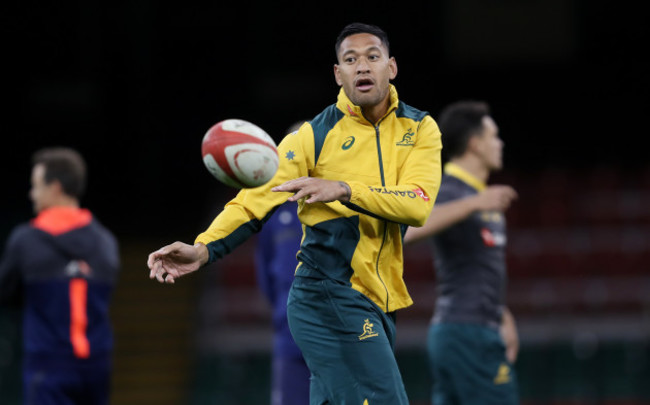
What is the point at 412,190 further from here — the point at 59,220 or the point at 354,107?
the point at 59,220

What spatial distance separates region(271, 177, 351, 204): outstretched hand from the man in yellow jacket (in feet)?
0.46

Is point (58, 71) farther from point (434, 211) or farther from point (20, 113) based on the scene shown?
point (434, 211)

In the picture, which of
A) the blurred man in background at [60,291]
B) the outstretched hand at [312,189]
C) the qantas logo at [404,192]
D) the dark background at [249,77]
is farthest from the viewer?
the dark background at [249,77]

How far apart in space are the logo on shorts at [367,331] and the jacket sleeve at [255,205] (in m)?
0.53

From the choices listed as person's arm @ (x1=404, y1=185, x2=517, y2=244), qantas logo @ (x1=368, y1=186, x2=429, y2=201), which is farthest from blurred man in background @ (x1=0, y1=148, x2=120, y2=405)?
qantas logo @ (x1=368, y1=186, x2=429, y2=201)

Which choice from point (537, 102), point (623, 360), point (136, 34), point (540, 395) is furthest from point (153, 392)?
point (537, 102)

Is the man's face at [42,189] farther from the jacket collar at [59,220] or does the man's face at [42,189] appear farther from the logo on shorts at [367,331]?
the logo on shorts at [367,331]

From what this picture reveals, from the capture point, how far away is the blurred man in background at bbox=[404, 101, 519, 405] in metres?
4.93

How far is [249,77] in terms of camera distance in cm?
1509

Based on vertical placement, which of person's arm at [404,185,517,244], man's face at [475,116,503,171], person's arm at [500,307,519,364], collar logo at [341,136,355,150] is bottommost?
person's arm at [500,307,519,364]

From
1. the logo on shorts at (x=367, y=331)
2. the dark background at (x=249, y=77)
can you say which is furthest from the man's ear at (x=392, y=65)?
the dark background at (x=249, y=77)

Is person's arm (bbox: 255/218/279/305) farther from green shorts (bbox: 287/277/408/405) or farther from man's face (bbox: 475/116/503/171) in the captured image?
green shorts (bbox: 287/277/408/405)

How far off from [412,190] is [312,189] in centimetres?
47

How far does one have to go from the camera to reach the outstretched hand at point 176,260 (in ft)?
10.7
